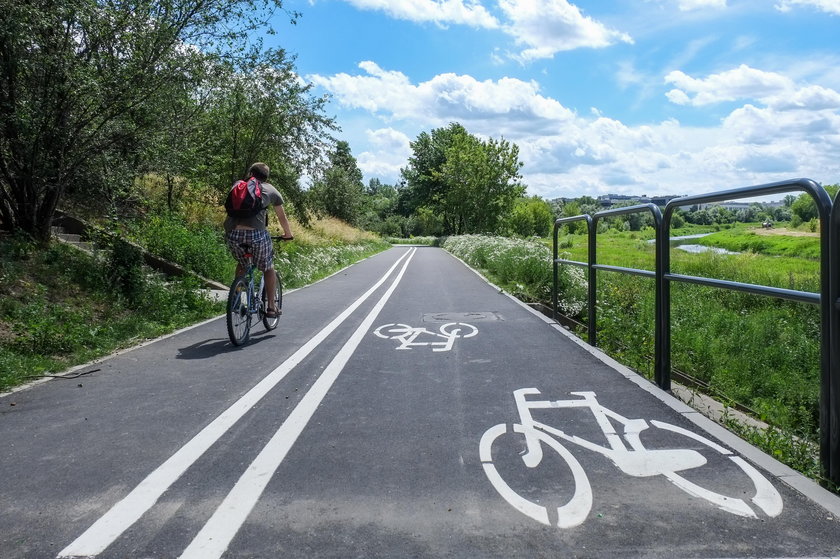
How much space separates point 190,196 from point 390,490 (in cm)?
1625

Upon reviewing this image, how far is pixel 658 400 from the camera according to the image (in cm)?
481

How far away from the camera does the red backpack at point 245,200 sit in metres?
7.02

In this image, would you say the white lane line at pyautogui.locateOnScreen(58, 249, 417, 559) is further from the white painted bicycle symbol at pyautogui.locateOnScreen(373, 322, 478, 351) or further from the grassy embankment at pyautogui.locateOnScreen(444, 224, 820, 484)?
the grassy embankment at pyautogui.locateOnScreen(444, 224, 820, 484)

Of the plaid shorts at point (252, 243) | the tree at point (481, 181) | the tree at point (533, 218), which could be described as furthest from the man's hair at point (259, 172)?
the tree at point (533, 218)

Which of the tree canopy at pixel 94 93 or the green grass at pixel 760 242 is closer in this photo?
the tree canopy at pixel 94 93

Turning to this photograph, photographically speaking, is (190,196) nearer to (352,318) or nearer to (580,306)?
(352,318)

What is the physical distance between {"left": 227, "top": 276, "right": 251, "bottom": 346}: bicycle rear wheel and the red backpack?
2.44 ft

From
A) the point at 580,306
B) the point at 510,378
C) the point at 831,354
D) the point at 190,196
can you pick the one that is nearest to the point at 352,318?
the point at 580,306

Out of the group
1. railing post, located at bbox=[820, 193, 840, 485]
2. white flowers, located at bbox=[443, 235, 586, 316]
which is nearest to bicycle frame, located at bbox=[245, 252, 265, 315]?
white flowers, located at bbox=[443, 235, 586, 316]

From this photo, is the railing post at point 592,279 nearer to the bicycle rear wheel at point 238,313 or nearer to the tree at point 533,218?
the bicycle rear wheel at point 238,313

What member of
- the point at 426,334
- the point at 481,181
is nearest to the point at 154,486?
the point at 426,334

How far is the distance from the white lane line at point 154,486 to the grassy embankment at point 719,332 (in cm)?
343

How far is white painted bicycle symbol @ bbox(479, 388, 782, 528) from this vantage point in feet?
9.75

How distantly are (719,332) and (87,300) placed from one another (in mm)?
10394
